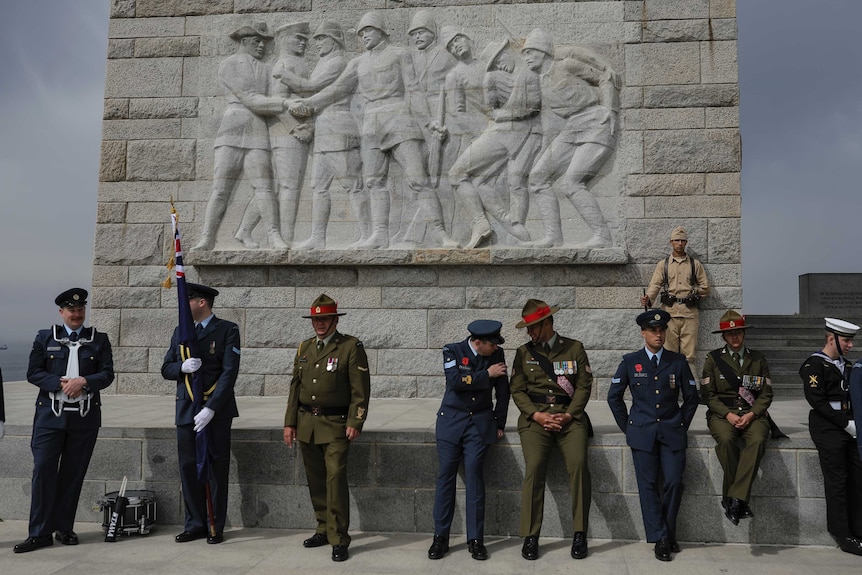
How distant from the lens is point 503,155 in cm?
814

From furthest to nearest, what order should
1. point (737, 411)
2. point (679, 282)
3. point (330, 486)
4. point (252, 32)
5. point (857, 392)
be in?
point (252, 32), point (679, 282), point (737, 411), point (330, 486), point (857, 392)

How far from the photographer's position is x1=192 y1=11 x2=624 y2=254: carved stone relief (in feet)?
26.6

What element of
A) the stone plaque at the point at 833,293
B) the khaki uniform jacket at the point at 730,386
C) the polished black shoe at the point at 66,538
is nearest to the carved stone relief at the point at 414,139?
the khaki uniform jacket at the point at 730,386

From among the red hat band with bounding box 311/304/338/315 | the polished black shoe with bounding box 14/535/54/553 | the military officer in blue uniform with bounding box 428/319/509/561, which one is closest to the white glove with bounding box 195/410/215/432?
the red hat band with bounding box 311/304/338/315

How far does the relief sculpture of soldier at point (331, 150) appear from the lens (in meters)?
8.36

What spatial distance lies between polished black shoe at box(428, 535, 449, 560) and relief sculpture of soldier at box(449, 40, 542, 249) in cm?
414

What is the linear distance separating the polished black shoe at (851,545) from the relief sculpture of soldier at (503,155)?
441 cm

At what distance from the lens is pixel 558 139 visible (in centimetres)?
812

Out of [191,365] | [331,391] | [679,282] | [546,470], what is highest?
[679,282]

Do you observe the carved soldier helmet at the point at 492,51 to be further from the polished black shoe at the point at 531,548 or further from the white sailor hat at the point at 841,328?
the polished black shoe at the point at 531,548

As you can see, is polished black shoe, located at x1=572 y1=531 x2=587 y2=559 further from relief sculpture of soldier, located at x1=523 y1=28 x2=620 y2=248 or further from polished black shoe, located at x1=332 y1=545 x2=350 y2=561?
relief sculpture of soldier, located at x1=523 y1=28 x2=620 y2=248

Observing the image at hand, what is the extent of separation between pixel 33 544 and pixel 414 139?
5.51 meters

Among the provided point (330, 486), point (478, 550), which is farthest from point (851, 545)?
point (330, 486)

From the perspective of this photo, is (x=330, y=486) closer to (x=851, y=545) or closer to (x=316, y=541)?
(x=316, y=541)
